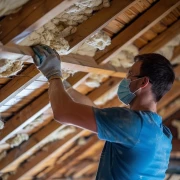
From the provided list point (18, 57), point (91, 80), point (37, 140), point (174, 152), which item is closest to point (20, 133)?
point (37, 140)

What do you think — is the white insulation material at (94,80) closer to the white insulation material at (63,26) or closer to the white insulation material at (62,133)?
the white insulation material at (62,133)

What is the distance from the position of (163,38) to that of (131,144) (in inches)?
53.9

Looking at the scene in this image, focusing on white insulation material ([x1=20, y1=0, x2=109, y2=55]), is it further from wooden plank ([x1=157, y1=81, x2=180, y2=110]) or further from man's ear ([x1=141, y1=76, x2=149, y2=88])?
wooden plank ([x1=157, y1=81, x2=180, y2=110])

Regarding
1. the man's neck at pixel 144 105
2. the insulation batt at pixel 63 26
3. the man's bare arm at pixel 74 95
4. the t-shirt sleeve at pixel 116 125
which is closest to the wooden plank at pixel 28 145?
the man's bare arm at pixel 74 95

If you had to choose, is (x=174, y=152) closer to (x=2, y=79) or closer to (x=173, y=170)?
(x=173, y=170)

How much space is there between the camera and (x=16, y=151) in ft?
11.1

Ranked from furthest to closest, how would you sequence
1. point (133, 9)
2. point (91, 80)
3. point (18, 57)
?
point (91, 80), point (133, 9), point (18, 57)

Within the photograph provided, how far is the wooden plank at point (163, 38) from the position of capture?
2.94 meters

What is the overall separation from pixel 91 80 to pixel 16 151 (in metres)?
0.94

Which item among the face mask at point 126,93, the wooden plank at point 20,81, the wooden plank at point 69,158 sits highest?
the wooden plank at point 20,81

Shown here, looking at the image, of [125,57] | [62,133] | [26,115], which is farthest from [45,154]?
[125,57]

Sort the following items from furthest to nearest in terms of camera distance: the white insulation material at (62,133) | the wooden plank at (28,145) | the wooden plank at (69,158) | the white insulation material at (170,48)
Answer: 1. the wooden plank at (69,158)
2. the white insulation material at (62,133)
3. the wooden plank at (28,145)
4. the white insulation material at (170,48)

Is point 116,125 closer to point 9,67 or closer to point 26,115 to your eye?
point 9,67

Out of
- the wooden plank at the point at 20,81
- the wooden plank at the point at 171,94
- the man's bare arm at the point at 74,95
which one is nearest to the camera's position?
the wooden plank at the point at 20,81
